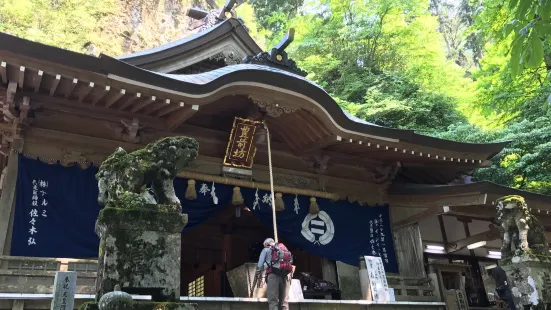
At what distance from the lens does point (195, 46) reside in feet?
33.6

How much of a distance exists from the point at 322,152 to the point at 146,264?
646 centimetres

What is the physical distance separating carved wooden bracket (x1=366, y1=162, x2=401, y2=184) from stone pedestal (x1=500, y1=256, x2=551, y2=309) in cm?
356

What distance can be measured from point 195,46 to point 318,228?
16.9 feet

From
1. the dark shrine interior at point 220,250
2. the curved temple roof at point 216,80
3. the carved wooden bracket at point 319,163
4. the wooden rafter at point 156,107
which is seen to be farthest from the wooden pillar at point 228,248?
the wooden rafter at point 156,107

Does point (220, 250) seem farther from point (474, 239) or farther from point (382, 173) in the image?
point (474, 239)

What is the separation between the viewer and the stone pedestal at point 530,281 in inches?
275

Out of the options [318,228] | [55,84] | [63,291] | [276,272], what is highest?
[55,84]

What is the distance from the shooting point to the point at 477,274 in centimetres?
1167

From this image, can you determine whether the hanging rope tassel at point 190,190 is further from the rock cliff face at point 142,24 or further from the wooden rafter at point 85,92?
the rock cliff face at point 142,24

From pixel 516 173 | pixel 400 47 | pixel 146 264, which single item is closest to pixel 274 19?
pixel 400 47

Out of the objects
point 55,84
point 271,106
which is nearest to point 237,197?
point 271,106

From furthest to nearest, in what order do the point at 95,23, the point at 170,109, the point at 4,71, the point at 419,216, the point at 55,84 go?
the point at 95,23 → the point at 419,216 → the point at 170,109 → the point at 55,84 → the point at 4,71

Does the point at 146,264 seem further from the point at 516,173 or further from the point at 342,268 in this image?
the point at 516,173

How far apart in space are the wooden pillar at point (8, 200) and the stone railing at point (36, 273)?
1.63ft
